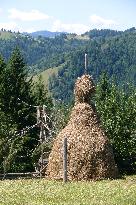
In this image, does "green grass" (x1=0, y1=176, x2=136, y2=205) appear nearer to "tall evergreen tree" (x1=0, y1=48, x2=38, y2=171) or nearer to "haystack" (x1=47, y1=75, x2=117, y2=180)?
"haystack" (x1=47, y1=75, x2=117, y2=180)

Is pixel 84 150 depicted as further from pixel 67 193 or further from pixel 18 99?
pixel 18 99

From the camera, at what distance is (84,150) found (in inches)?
960

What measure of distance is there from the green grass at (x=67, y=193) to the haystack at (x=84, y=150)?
5.24ft

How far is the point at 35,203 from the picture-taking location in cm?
1596

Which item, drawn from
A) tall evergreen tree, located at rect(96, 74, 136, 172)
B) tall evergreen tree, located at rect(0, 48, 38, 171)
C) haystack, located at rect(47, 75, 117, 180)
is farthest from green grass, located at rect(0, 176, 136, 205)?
tall evergreen tree, located at rect(0, 48, 38, 171)

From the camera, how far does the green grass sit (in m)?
16.4

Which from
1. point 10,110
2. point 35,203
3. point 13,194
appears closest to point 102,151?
point 13,194

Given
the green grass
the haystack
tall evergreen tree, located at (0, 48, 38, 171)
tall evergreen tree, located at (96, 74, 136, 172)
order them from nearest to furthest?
the green grass
the haystack
tall evergreen tree, located at (96, 74, 136, 172)
tall evergreen tree, located at (0, 48, 38, 171)

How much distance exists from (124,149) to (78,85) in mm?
8529

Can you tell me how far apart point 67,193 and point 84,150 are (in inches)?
237

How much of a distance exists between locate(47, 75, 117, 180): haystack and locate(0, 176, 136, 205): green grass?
5.24 ft

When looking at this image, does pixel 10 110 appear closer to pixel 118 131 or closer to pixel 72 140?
pixel 118 131

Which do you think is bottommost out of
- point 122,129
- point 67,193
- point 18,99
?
point 122,129

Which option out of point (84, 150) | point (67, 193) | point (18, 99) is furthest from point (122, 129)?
point (67, 193)
